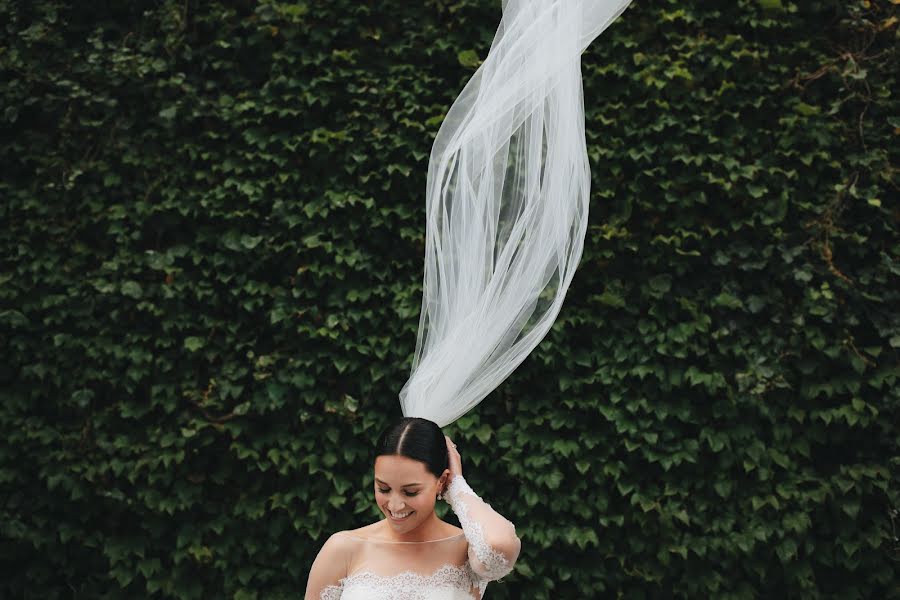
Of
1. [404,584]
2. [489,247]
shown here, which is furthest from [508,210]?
[404,584]

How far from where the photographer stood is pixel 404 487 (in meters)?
2.04

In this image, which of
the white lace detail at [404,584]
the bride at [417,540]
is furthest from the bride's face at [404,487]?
the white lace detail at [404,584]

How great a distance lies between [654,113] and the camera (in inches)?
150

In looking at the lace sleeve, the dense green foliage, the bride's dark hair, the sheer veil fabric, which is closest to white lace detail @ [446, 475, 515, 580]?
the lace sleeve

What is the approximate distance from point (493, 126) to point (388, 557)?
1.12m

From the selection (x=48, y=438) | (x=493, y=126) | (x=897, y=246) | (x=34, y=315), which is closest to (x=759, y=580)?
(x=897, y=246)

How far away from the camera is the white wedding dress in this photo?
80.8 inches

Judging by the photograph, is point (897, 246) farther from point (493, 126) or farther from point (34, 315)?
point (34, 315)

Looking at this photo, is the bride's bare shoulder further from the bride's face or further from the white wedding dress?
the bride's face

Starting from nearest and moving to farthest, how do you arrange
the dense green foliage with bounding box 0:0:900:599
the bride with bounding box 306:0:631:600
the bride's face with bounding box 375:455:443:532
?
the bride's face with bounding box 375:455:443:532, the bride with bounding box 306:0:631:600, the dense green foliage with bounding box 0:0:900:599

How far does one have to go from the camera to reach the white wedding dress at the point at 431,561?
2.05 metres

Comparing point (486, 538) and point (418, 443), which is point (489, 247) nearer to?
point (418, 443)

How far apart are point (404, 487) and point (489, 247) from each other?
2.12 feet

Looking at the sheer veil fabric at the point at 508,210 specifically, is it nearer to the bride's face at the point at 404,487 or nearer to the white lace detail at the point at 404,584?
the bride's face at the point at 404,487
